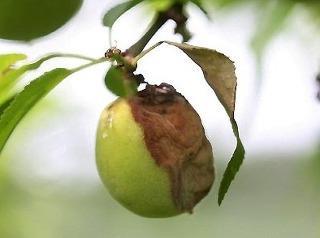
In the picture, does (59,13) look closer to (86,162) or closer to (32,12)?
(32,12)

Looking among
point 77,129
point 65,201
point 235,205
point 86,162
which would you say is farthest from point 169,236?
point 77,129

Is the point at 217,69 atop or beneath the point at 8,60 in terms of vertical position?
beneath

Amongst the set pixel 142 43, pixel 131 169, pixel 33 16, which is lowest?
pixel 131 169

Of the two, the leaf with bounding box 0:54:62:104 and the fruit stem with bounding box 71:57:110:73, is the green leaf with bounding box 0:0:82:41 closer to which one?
the leaf with bounding box 0:54:62:104

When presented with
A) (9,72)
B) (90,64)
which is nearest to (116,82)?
(90,64)

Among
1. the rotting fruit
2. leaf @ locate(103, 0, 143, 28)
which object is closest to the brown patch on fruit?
the rotting fruit

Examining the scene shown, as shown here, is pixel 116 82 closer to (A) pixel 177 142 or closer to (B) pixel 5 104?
(A) pixel 177 142

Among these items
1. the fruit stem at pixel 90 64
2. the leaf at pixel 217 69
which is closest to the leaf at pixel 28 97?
the fruit stem at pixel 90 64
